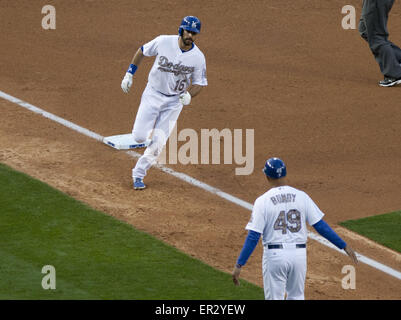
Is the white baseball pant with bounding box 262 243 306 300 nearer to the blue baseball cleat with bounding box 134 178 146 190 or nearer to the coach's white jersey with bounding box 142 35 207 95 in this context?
the blue baseball cleat with bounding box 134 178 146 190

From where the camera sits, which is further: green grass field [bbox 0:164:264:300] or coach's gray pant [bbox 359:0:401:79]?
coach's gray pant [bbox 359:0:401:79]

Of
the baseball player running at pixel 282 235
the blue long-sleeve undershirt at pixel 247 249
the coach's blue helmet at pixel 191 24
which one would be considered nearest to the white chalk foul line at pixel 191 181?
the baseball player running at pixel 282 235

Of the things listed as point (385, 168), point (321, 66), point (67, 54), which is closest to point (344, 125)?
point (385, 168)

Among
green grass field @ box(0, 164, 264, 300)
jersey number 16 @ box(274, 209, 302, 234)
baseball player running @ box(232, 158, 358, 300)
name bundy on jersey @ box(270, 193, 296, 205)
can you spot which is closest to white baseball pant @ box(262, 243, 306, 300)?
baseball player running @ box(232, 158, 358, 300)

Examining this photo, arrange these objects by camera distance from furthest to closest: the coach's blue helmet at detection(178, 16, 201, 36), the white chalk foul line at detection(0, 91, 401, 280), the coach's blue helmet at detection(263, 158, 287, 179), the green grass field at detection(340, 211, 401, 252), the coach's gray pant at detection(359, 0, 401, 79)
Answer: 1. the coach's gray pant at detection(359, 0, 401, 79)
2. the coach's blue helmet at detection(178, 16, 201, 36)
3. the green grass field at detection(340, 211, 401, 252)
4. the white chalk foul line at detection(0, 91, 401, 280)
5. the coach's blue helmet at detection(263, 158, 287, 179)

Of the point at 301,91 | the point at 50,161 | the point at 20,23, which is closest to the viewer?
the point at 50,161

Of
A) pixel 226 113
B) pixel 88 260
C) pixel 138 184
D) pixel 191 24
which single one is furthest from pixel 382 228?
pixel 226 113
